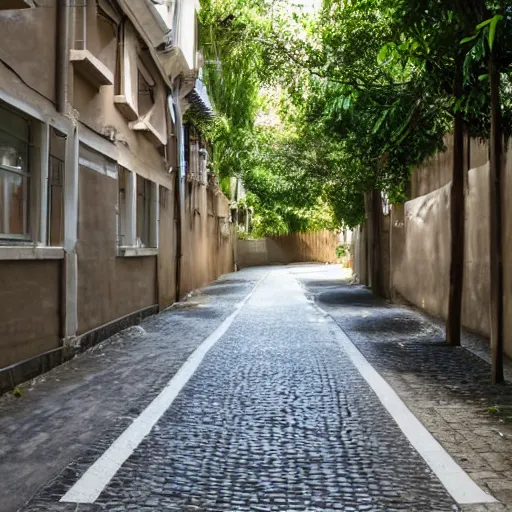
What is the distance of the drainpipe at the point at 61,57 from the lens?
26.5ft

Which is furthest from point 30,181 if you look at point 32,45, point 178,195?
point 178,195

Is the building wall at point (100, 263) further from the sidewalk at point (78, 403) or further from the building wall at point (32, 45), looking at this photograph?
the building wall at point (32, 45)

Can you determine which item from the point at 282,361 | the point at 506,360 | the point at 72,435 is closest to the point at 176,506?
the point at 72,435

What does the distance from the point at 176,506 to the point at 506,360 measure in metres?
5.68

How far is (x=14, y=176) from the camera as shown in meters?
7.22

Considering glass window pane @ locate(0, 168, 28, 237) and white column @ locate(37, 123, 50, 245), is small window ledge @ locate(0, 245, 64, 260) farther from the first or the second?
glass window pane @ locate(0, 168, 28, 237)

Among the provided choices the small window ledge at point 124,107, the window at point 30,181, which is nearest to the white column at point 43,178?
the window at point 30,181

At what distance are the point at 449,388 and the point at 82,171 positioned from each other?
5.56 m

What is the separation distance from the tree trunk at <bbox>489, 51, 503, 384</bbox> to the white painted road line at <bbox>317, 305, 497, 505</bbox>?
1157 mm

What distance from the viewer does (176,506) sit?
354 centimetres

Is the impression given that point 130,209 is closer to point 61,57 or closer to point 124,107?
point 124,107

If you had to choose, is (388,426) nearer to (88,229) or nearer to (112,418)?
(112,418)

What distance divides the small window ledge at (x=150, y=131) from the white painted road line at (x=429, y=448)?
276 inches

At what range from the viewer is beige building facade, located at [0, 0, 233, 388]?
695 cm
